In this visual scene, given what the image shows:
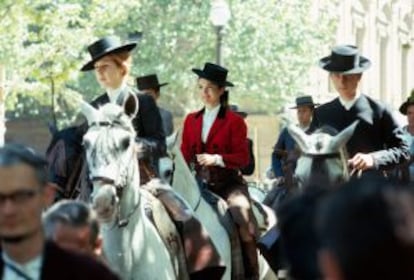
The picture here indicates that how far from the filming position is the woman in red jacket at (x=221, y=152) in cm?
1367

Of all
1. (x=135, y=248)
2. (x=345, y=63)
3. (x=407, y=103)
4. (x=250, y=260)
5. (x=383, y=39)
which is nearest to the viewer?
(x=135, y=248)

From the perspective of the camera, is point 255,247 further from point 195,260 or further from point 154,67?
point 154,67

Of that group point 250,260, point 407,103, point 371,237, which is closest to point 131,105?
point 250,260

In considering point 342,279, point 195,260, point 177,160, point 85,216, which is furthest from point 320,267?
point 177,160

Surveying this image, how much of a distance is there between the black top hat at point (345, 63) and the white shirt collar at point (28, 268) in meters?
8.47

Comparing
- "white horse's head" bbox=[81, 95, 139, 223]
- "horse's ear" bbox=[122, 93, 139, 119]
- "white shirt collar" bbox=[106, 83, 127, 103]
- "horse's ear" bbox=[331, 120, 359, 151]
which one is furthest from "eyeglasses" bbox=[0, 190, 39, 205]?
"horse's ear" bbox=[331, 120, 359, 151]

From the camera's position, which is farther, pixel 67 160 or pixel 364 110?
pixel 364 110

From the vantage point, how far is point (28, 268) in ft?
16.0

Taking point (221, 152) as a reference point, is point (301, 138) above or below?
above

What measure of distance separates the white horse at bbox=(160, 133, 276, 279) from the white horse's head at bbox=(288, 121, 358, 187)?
3.09ft

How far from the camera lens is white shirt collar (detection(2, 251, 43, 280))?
15.8ft

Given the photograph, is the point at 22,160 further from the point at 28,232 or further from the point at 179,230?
the point at 179,230

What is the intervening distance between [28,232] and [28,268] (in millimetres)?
140

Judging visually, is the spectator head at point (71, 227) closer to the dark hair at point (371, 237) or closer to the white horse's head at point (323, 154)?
the dark hair at point (371, 237)
